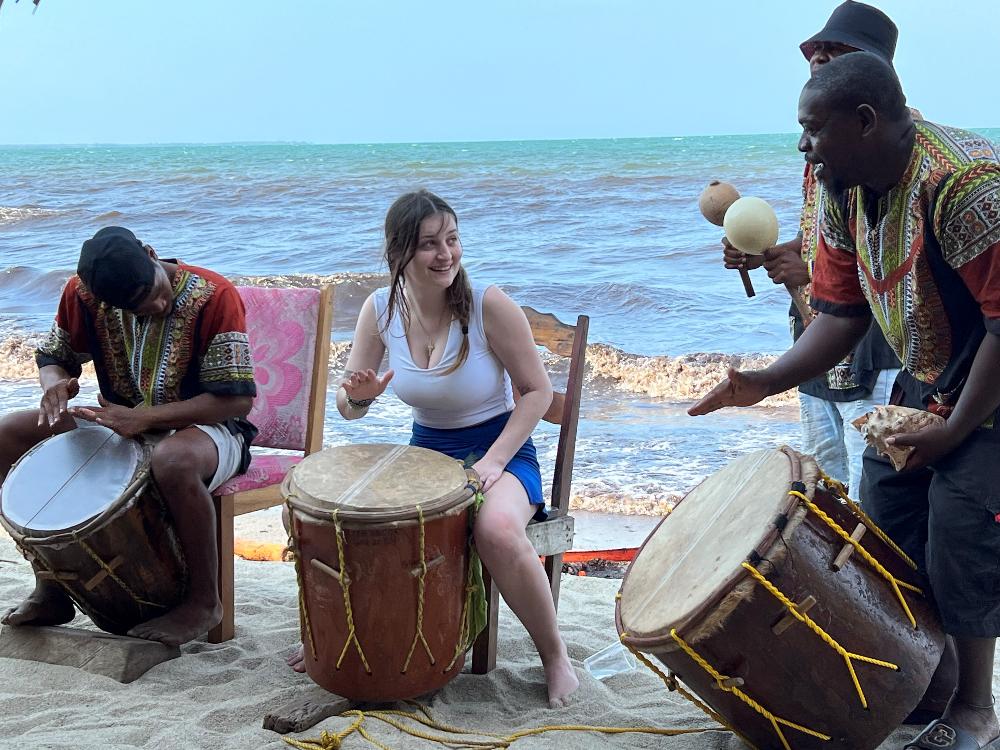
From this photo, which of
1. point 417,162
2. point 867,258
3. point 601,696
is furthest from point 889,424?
point 417,162

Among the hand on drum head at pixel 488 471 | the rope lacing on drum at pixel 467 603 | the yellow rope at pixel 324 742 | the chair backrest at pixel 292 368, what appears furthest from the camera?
the chair backrest at pixel 292 368

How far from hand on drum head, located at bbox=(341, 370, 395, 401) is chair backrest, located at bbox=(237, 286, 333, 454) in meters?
0.65

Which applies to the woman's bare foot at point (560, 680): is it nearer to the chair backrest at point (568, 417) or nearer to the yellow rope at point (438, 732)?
the yellow rope at point (438, 732)

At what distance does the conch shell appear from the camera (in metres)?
2.16

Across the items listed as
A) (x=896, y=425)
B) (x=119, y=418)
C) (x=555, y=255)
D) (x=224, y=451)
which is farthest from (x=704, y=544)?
(x=555, y=255)

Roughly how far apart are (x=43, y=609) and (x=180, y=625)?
50cm

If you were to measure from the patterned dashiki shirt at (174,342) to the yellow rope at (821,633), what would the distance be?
1868 mm

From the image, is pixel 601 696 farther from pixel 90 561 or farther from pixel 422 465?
pixel 90 561

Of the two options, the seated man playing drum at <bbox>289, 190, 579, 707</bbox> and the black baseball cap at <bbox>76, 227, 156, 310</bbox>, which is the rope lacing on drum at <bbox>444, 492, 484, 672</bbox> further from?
the black baseball cap at <bbox>76, 227, 156, 310</bbox>

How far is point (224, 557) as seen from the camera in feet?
11.1

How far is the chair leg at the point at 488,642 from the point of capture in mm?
3100

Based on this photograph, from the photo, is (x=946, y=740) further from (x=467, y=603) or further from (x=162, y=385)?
(x=162, y=385)

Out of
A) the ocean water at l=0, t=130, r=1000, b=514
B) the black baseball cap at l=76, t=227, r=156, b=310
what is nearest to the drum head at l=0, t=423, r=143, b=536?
the black baseball cap at l=76, t=227, r=156, b=310

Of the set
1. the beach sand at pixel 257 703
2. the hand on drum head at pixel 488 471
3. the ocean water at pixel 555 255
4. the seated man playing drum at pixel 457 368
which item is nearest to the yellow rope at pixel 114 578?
the beach sand at pixel 257 703
